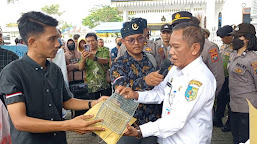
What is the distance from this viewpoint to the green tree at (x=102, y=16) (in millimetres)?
64500

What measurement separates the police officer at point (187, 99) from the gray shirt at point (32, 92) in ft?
2.20

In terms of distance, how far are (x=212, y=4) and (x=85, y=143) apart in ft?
33.2

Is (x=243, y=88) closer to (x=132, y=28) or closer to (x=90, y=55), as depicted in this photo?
(x=132, y=28)

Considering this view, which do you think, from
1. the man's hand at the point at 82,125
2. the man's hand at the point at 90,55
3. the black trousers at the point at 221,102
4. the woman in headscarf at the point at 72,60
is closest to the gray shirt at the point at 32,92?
the man's hand at the point at 82,125

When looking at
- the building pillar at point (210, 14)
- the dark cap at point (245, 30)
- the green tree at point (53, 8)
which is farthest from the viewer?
the green tree at point (53, 8)

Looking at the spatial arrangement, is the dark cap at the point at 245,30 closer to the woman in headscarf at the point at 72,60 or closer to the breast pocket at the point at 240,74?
the breast pocket at the point at 240,74

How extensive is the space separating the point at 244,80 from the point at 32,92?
2776mm

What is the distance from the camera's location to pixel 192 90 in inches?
62.3

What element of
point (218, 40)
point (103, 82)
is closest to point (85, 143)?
point (103, 82)

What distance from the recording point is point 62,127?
1658mm

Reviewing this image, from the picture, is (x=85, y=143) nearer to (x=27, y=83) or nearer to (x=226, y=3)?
(x=27, y=83)

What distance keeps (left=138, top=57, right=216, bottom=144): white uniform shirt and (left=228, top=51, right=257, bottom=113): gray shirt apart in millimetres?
1702

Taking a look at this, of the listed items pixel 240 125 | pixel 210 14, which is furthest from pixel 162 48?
pixel 210 14

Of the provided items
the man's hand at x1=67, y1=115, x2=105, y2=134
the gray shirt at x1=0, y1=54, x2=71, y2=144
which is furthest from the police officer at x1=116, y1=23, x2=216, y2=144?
the gray shirt at x1=0, y1=54, x2=71, y2=144
